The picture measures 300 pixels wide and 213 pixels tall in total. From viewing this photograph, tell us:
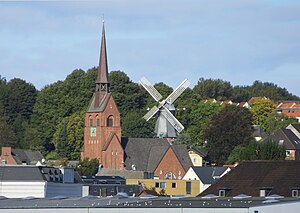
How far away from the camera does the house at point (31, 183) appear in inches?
4328

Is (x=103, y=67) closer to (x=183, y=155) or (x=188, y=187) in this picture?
(x=183, y=155)

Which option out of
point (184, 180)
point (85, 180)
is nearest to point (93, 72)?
point (184, 180)

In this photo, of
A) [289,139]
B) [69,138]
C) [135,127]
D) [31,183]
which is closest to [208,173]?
[289,139]

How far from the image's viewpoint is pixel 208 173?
150875 mm

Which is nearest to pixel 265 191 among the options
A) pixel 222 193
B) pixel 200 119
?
pixel 222 193

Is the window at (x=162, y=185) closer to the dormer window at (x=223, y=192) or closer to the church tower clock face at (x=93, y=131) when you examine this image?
the church tower clock face at (x=93, y=131)

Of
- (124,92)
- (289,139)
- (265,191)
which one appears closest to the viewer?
(265,191)

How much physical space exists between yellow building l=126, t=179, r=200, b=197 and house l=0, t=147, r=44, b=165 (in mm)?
16592

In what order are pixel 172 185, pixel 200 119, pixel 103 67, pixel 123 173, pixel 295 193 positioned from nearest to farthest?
pixel 295 193 → pixel 172 185 → pixel 123 173 → pixel 103 67 → pixel 200 119

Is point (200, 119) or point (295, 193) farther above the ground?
point (200, 119)

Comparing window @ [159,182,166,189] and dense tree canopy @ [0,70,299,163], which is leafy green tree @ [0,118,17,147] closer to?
dense tree canopy @ [0,70,299,163]

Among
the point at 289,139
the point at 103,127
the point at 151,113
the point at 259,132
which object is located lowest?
the point at 289,139

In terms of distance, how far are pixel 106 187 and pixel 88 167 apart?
29383 millimetres

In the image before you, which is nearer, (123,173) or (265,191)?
(265,191)
